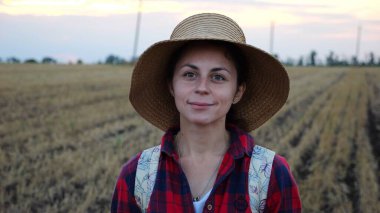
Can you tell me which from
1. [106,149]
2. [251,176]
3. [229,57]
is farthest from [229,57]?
[106,149]

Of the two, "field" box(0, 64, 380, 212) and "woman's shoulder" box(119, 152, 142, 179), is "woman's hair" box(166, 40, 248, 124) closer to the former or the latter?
"woman's shoulder" box(119, 152, 142, 179)

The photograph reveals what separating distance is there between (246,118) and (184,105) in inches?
20.1

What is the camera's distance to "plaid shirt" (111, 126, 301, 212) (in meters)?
2.04

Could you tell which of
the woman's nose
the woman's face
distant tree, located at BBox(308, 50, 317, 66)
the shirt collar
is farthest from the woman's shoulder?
distant tree, located at BBox(308, 50, 317, 66)

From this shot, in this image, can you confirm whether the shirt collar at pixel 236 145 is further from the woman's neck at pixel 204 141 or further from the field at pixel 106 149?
the field at pixel 106 149

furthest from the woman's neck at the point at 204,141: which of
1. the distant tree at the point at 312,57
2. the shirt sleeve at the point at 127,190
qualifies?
the distant tree at the point at 312,57

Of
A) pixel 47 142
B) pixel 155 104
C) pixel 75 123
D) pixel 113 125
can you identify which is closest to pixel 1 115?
pixel 75 123

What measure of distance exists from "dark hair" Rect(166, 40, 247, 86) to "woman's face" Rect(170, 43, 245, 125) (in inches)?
0.8

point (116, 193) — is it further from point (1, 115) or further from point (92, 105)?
point (92, 105)

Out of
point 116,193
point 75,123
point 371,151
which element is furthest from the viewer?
point 75,123

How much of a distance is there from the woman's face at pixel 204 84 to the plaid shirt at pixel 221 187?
0.17 m

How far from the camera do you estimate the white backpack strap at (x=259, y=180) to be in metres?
2.05

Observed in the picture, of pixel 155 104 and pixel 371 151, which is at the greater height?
pixel 155 104

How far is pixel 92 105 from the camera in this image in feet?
43.6
